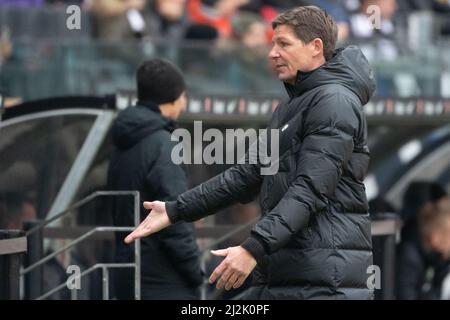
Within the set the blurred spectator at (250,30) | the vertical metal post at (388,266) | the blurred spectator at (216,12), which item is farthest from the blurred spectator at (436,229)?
the blurred spectator at (216,12)

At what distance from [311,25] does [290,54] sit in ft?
0.47

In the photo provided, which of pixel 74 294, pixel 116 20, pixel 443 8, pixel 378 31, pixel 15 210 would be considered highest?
pixel 443 8

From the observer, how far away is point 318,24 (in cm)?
587

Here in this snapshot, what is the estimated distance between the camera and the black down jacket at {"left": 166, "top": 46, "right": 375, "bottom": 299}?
18.3ft

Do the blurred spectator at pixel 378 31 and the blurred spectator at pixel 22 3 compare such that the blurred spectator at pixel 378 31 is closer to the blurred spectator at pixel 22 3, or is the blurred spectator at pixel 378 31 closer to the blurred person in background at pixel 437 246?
the blurred person in background at pixel 437 246

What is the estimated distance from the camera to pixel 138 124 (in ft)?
25.0

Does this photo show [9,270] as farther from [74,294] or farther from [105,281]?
[74,294]

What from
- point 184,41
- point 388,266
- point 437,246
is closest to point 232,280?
point 388,266

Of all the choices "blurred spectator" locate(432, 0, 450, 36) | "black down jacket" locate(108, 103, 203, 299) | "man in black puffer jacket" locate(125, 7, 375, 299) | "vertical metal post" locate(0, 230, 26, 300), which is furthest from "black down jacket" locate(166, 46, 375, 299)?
"blurred spectator" locate(432, 0, 450, 36)

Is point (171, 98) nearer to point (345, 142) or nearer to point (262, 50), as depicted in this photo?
point (345, 142)

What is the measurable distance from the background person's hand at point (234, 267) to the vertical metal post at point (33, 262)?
340cm

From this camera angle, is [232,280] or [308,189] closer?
[232,280]

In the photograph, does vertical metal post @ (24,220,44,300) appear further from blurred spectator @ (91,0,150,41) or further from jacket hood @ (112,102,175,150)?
blurred spectator @ (91,0,150,41)

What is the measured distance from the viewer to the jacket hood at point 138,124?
300 inches
